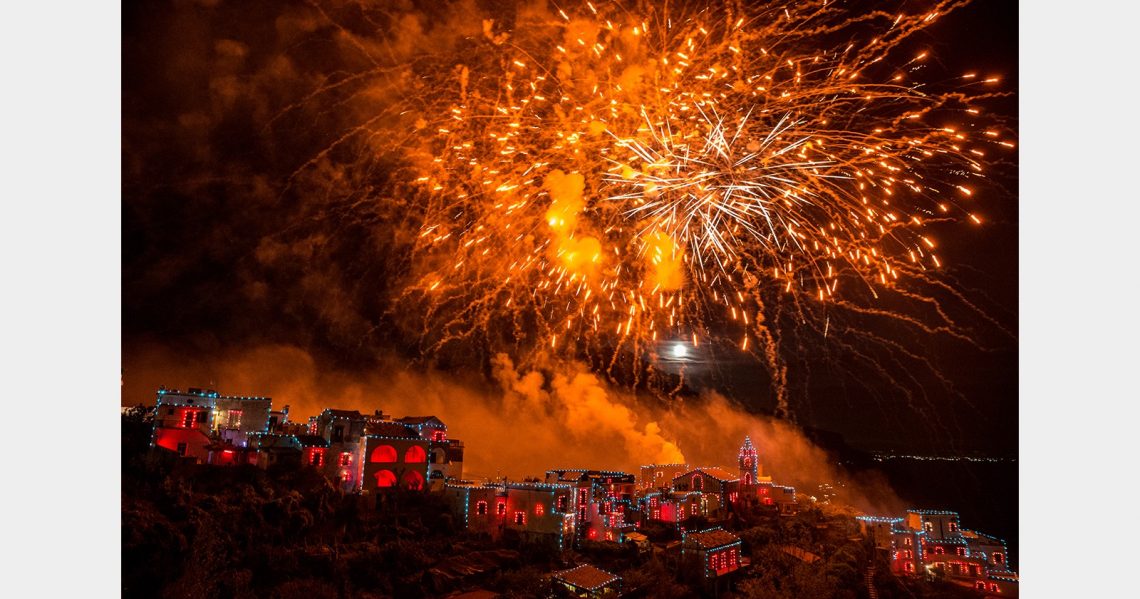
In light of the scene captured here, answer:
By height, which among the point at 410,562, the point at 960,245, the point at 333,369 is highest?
the point at 960,245

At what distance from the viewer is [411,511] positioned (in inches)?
439

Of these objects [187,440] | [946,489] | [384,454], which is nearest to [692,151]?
[384,454]

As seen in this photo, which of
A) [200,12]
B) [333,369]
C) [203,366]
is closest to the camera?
[200,12]

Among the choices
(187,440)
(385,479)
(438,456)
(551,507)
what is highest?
(187,440)

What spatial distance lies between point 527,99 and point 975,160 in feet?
22.2

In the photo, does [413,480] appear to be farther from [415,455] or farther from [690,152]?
[690,152]

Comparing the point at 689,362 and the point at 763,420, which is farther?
the point at 763,420

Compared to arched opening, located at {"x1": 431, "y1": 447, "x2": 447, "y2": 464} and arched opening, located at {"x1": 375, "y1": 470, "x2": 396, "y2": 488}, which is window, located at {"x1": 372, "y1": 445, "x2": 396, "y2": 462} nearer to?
arched opening, located at {"x1": 375, "y1": 470, "x2": 396, "y2": 488}

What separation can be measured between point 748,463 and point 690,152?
39.6 feet

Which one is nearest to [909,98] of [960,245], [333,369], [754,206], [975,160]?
[975,160]

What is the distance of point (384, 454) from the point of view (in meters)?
12.3

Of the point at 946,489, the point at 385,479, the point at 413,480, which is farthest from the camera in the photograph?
the point at 946,489

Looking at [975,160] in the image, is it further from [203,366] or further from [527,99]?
[203,366]

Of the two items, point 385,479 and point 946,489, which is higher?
point 385,479
